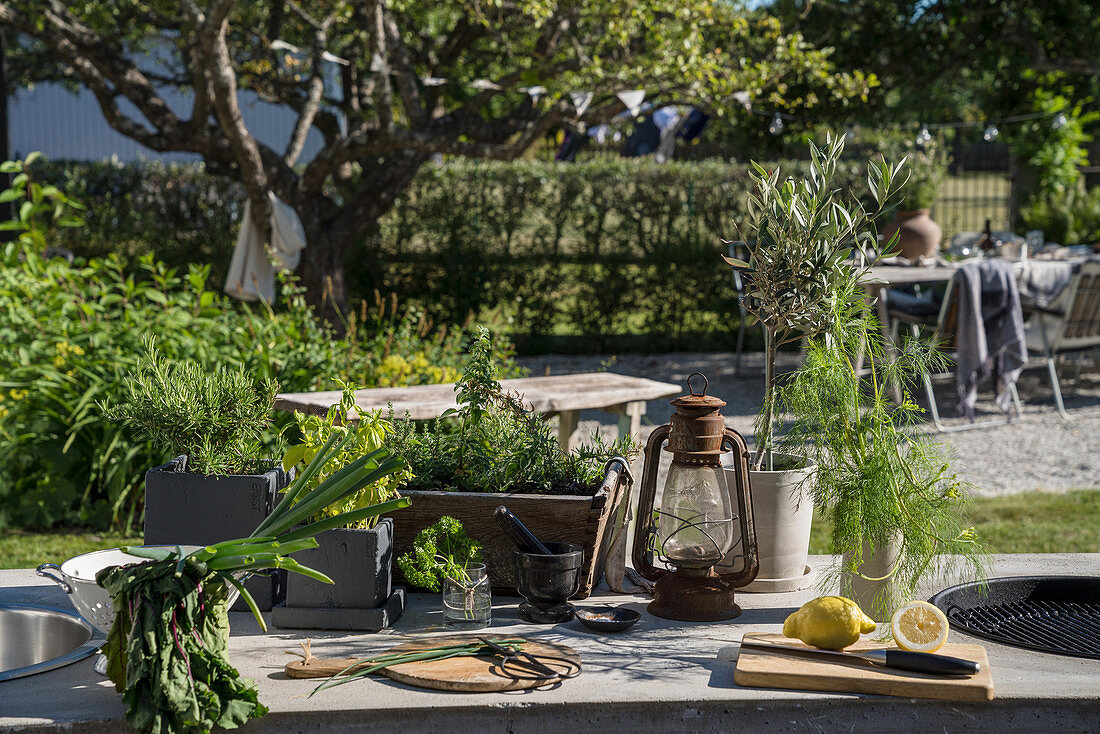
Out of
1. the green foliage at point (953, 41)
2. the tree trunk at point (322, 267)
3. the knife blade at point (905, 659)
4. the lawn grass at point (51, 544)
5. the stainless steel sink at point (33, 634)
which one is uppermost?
the green foliage at point (953, 41)

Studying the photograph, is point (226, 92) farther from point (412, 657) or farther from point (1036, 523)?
point (412, 657)

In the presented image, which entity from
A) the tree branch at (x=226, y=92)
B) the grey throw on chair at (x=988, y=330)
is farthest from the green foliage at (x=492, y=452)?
the grey throw on chair at (x=988, y=330)

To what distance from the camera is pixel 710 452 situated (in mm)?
1780

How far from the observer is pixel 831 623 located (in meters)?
1.61

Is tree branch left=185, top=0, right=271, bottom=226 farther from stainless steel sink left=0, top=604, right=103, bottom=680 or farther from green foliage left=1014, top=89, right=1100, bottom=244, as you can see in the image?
green foliage left=1014, top=89, right=1100, bottom=244

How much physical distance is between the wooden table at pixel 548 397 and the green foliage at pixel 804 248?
1057 mm

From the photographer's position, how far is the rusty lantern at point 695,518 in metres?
1.79

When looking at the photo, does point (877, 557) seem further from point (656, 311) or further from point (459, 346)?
point (656, 311)

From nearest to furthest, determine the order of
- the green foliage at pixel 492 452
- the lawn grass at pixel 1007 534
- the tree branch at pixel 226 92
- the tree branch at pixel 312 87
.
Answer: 1. the green foliage at pixel 492 452
2. the lawn grass at pixel 1007 534
3. the tree branch at pixel 226 92
4. the tree branch at pixel 312 87

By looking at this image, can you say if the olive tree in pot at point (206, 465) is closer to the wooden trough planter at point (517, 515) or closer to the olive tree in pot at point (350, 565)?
the olive tree in pot at point (350, 565)

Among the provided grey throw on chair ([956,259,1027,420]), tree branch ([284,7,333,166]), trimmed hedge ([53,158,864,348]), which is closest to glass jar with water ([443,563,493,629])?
grey throw on chair ([956,259,1027,420])

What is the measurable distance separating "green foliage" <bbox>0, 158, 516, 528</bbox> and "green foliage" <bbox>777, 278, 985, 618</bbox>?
251 centimetres

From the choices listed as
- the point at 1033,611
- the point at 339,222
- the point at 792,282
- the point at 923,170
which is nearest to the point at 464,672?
the point at 792,282

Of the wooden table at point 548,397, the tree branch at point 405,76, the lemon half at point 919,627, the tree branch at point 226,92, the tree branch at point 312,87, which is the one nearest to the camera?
the lemon half at point 919,627
